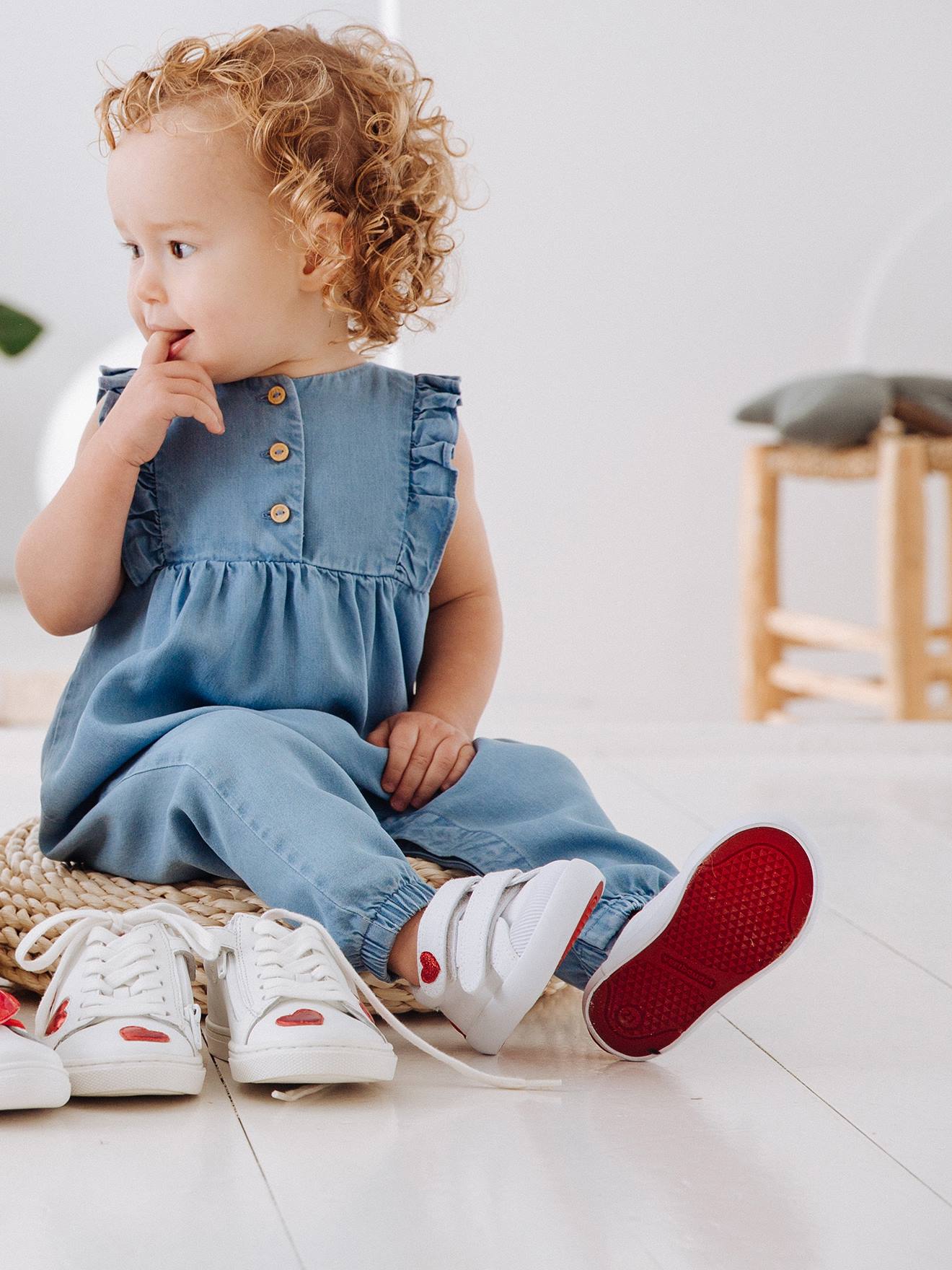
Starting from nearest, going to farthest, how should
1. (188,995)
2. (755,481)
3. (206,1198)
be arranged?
(206,1198)
(188,995)
(755,481)

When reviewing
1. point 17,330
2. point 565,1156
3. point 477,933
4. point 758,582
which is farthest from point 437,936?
point 758,582

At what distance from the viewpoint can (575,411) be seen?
2.69 m

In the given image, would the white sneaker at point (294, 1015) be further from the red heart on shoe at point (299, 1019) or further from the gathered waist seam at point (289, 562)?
the gathered waist seam at point (289, 562)

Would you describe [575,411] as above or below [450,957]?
above

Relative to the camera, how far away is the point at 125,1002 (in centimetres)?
70

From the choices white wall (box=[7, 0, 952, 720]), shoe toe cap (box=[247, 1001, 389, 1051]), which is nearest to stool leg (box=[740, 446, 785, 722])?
white wall (box=[7, 0, 952, 720])

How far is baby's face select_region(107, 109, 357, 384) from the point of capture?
2.94ft

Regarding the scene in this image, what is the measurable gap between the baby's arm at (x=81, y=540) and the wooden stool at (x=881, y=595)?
161cm

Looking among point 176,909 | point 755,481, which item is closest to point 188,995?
point 176,909

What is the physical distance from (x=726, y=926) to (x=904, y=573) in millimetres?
1664

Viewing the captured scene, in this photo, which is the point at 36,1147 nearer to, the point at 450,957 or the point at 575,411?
the point at 450,957

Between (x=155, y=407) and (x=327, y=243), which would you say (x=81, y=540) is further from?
(x=327, y=243)

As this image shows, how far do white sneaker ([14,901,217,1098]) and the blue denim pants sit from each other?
59 millimetres

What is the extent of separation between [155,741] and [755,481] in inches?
67.5
